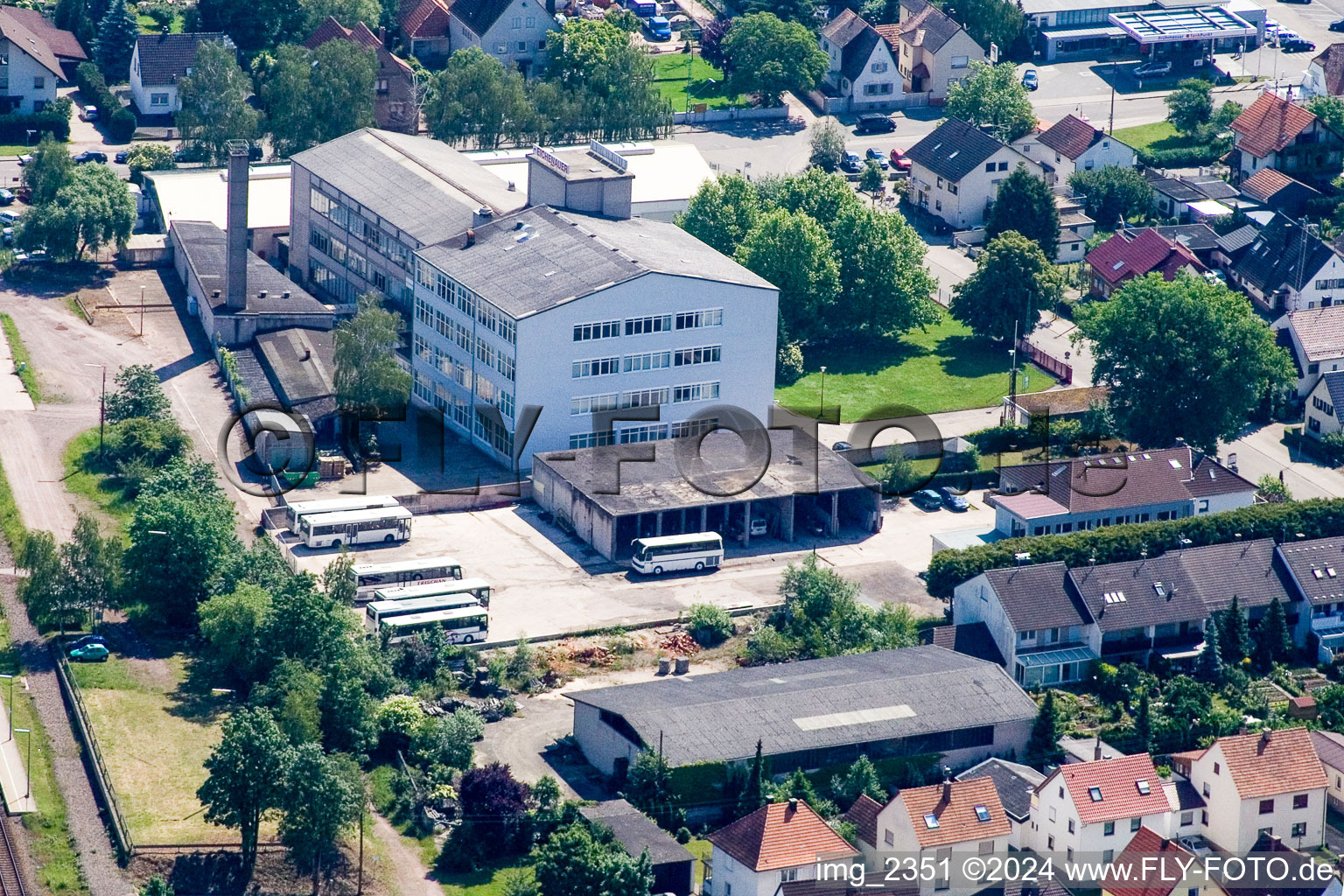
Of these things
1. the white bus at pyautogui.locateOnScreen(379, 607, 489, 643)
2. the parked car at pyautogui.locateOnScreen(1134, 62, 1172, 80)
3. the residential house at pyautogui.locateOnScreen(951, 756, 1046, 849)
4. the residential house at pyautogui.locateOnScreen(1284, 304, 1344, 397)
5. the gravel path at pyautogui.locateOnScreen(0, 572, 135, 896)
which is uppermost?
the parked car at pyautogui.locateOnScreen(1134, 62, 1172, 80)

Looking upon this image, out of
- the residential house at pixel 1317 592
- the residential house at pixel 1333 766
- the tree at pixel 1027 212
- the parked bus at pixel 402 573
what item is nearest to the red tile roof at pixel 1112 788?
the residential house at pixel 1333 766

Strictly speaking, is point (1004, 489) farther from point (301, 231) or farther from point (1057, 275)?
point (301, 231)

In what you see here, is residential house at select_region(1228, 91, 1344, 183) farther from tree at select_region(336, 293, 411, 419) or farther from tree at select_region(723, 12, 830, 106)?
tree at select_region(336, 293, 411, 419)

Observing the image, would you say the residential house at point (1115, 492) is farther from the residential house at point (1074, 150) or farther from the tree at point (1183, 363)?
the residential house at point (1074, 150)

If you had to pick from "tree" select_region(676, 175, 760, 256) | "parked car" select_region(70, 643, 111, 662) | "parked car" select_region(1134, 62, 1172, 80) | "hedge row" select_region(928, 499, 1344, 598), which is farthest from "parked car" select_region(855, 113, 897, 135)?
"parked car" select_region(70, 643, 111, 662)

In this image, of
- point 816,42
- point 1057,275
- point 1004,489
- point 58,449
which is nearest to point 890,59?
point 816,42

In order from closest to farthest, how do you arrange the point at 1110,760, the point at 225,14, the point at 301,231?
1. the point at 1110,760
2. the point at 301,231
3. the point at 225,14

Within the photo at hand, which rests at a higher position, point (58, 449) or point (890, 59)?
point (890, 59)
